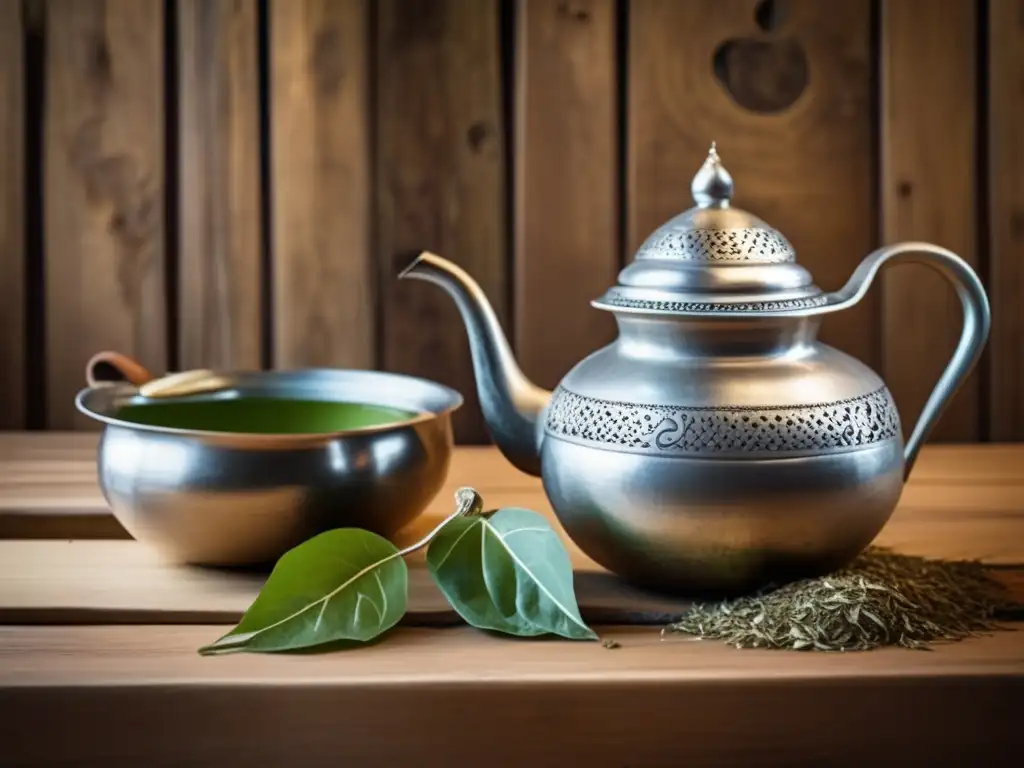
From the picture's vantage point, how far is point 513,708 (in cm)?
73

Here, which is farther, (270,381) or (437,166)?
(437,166)

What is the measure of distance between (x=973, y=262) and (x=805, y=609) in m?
0.79

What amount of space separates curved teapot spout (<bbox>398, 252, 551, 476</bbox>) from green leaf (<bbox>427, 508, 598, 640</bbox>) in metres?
0.10

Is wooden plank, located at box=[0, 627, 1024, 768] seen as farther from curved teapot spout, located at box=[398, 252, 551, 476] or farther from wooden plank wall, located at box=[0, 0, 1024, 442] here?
wooden plank wall, located at box=[0, 0, 1024, 442]

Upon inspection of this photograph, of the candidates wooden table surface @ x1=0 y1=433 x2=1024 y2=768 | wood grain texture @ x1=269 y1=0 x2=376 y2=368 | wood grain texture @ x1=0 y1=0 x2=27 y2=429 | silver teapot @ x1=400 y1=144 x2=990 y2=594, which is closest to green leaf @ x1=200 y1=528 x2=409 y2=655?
wooden table surface @ x1=0 y1=433 x2=1024 y2=768

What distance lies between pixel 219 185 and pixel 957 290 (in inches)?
31.9

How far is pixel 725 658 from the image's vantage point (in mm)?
767

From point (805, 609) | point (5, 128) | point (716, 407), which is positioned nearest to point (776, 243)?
point (716, 407)

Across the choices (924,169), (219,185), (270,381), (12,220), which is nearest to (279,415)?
(270,381)

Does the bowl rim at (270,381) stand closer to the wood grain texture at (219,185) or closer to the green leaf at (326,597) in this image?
the green leaf at (326,597)

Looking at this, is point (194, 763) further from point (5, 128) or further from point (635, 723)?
point (5, 128)

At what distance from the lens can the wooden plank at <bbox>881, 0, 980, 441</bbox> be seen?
4.74 ft

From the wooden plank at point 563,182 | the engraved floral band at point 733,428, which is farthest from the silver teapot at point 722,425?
the wooden plank at point 563,182

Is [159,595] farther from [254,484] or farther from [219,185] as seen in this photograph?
[219,185]
